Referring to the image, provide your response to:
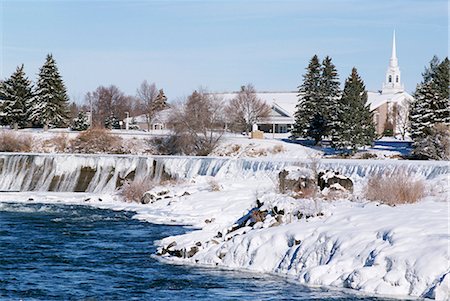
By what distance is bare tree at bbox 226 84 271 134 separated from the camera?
254 feet

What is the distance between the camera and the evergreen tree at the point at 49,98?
66875 mm

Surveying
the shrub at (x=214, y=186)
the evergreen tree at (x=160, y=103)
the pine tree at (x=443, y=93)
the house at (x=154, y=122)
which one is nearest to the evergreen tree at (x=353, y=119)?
the pine tree at (x=443, y=93)

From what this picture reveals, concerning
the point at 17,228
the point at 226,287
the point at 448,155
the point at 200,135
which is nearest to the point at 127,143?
the point at 200,135

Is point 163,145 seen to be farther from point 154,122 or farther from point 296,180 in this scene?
point 296,180

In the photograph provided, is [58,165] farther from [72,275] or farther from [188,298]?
[188,298]

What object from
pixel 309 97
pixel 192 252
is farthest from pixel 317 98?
pixel 192 252

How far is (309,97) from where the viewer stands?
194 ft

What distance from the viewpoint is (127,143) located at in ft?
205

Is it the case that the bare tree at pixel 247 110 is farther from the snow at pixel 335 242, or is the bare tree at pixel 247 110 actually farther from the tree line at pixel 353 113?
the snow at pixel 335 242

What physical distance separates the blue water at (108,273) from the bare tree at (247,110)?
49963mm

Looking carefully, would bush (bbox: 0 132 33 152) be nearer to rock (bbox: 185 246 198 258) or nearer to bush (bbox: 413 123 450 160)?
bush (bbox: 413 123 450 160)

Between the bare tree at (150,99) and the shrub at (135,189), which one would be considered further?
the bare tree at (150,99)

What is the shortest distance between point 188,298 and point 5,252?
761 cm

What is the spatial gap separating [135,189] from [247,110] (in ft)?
139
